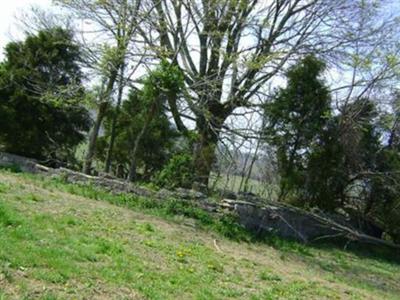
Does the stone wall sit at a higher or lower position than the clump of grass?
higher

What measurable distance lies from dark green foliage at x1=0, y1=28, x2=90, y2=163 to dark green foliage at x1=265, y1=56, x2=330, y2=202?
5.24 metres

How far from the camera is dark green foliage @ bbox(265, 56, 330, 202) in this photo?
15.0 meters

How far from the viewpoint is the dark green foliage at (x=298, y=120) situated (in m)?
15.0

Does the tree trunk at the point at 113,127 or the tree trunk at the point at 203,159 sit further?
the tree trunk at the point at 113,127

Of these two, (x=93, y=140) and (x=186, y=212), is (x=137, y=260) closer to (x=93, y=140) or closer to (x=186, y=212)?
(x=186, y=212)

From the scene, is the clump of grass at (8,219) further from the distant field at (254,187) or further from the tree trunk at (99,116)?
the distant field at (254,187)

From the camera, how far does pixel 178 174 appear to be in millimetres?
13008

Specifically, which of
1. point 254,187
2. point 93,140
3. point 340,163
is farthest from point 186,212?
point 340,163

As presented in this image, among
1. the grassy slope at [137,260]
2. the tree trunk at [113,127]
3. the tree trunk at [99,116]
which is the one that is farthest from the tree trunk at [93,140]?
the grassy slope at [137,260]

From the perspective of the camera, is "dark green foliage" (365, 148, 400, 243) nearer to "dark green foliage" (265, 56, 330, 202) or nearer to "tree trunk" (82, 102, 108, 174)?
"dark green foliage" (265, 56, 330, 202)

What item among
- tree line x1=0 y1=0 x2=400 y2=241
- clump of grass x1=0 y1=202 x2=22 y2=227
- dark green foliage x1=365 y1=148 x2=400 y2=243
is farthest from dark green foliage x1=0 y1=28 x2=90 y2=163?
dark green foliage x1=365 y1=148 x2=400 y2=243

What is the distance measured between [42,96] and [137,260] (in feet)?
28.7

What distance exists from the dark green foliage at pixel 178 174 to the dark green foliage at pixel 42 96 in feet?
10.8

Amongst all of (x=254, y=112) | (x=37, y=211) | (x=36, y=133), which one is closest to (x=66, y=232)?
(x=37, y=211)
